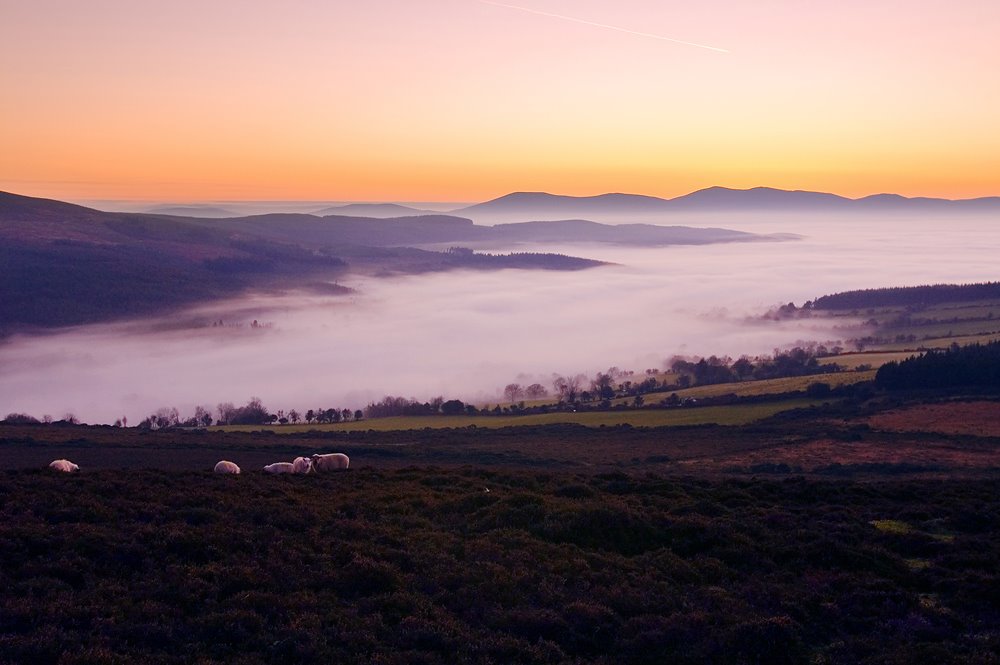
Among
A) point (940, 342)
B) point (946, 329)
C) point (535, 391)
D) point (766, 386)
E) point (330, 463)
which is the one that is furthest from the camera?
point (946, 329)

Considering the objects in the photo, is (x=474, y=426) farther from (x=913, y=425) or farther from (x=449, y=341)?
(x=449, y=341)

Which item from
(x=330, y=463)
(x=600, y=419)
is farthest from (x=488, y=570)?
(x=600, y=419)

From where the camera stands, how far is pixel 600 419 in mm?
61031

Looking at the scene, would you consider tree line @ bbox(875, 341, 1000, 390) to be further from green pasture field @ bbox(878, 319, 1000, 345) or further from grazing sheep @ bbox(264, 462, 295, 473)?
grazing sheep @ bbox(264, 462, 295, 473)

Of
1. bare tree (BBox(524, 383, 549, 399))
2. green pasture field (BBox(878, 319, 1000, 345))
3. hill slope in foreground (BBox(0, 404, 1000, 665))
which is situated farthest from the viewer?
green pasture field (BBox(878, 319, 1000, 345))

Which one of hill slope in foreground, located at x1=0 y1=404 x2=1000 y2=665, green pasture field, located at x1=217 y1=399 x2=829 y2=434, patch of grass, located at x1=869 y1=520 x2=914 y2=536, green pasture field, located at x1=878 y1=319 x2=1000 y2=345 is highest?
green pasture field, located at x1=878 y1=319 x2=1000 y2=345

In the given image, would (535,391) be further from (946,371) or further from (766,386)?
(946,371)

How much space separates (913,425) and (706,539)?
4100 cm

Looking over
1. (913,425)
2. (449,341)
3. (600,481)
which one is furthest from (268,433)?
(449,341)

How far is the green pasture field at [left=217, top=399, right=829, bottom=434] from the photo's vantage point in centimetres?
5721

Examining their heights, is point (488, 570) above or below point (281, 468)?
above

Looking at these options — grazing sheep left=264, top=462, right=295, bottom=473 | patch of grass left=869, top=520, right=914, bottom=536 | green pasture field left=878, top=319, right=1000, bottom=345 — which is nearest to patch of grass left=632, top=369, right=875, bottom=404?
green pasture field left=878, top=319, right=1000, bottom=345

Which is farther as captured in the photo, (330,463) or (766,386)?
(766,386)

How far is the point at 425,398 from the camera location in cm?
9569
